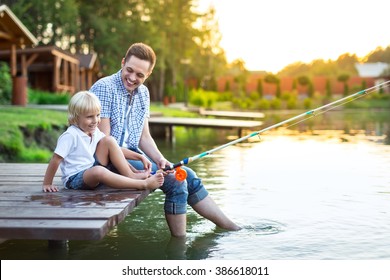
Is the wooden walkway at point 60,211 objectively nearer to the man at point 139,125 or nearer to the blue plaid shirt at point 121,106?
the man at point 139,125

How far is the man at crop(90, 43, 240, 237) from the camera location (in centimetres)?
476

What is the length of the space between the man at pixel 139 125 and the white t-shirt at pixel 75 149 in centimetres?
25

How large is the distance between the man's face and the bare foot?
0.69 m

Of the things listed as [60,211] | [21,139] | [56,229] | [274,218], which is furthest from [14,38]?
[56,229]

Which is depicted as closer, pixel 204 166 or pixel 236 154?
pixel 204 166

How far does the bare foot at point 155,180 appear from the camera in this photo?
4.52 meters

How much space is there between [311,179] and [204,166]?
1.91 m

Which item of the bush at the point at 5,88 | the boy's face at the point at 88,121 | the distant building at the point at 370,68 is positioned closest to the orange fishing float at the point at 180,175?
the boy's face at the point at 88,121

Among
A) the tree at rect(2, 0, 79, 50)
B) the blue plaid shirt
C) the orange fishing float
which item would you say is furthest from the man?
the tree at rect(2, 0, 79, 50)

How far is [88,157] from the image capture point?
461 cm

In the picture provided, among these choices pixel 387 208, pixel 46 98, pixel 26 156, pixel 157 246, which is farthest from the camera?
pixel 46 98
